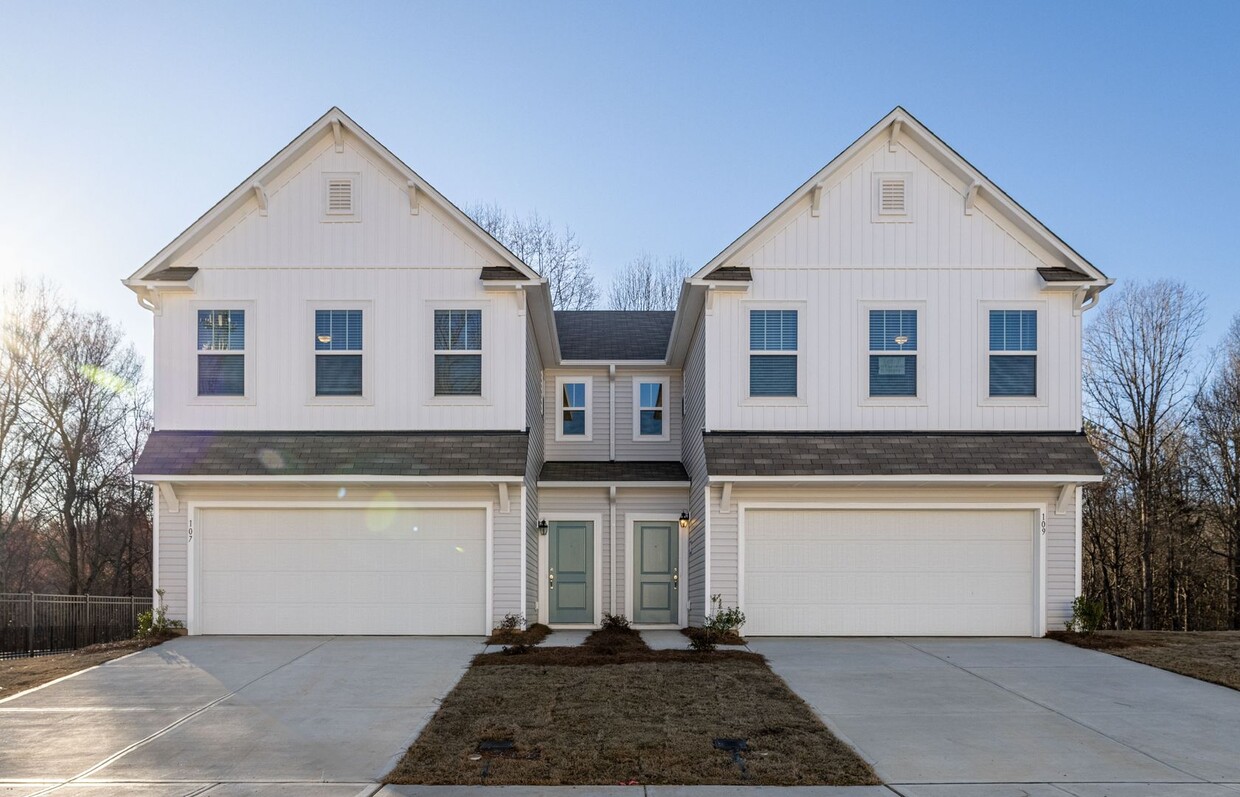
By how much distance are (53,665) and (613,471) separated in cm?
913

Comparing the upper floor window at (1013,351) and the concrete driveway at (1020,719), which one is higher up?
the upper floor window at (1013,351)

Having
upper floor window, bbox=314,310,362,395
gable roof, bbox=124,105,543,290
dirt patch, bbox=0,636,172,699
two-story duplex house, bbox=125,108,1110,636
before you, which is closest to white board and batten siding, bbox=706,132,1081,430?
two-story duplex house, bbox=125,108,1110,636

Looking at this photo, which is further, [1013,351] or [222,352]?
[1013,351]

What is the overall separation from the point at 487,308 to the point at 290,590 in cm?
529

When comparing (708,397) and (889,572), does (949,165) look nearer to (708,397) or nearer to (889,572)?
(708,397)

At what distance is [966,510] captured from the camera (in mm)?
14000

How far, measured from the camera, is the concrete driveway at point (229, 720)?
6.89 m

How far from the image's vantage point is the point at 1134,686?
10.2 metres

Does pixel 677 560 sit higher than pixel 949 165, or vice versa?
pixel 949 165

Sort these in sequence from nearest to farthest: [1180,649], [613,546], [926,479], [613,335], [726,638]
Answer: [1180,649] < [726,638] < [926,479] < [613,546] < [613,335]

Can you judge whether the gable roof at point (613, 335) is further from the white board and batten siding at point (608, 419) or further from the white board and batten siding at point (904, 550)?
the white board and batten siding at point (904, 550)

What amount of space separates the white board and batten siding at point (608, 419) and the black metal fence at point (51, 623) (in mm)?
9640

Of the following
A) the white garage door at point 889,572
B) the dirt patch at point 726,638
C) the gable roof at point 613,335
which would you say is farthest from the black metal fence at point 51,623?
the white garage door at point 889,572

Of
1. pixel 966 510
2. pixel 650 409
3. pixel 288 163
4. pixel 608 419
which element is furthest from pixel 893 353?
pixel 288 163
